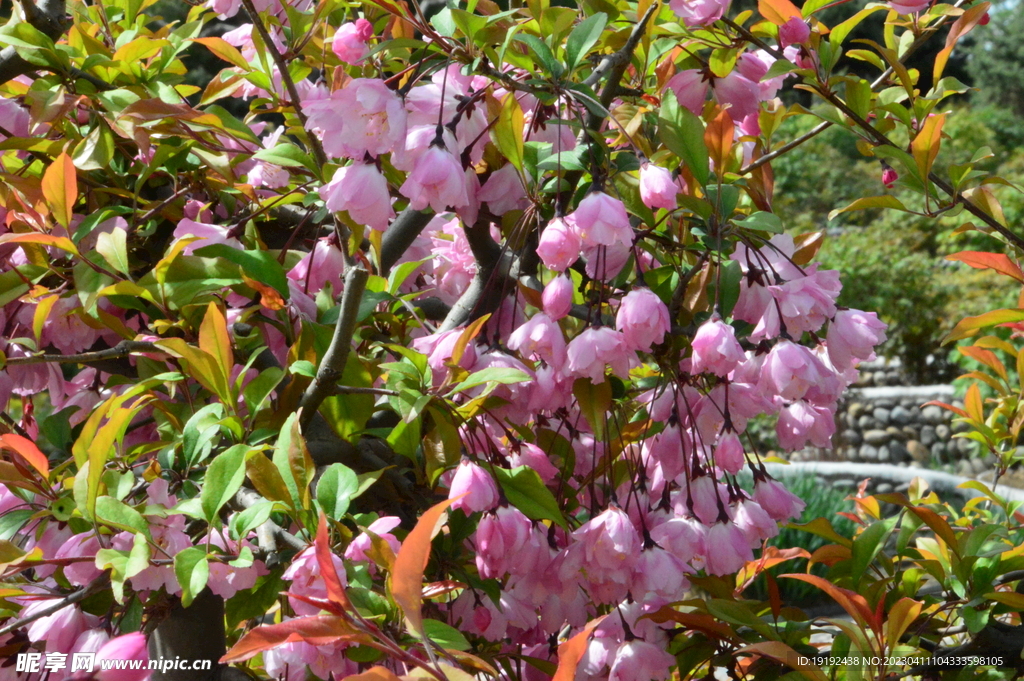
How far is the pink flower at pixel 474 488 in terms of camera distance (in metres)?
0.69

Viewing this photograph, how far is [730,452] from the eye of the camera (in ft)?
2.64

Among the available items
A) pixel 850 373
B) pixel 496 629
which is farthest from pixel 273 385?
pixel 850 373

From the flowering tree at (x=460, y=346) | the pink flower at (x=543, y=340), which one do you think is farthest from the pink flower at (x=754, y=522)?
the pink flower at (x=543, y=340)

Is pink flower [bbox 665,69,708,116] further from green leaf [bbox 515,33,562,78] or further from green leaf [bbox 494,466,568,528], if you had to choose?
green leaf [bbox 494,466,568,528]

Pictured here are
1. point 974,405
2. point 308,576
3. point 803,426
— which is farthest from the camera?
point 974,405

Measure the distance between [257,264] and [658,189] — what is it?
0.39 m

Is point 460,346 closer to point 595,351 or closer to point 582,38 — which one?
point 595,351

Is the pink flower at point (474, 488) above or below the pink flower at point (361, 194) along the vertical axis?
below

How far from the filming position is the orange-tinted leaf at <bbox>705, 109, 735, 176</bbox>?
0.74 m

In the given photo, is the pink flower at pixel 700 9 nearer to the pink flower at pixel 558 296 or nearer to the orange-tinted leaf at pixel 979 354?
the pink flower at pixel 558 296

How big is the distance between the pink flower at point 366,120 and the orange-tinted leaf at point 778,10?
1.38ft

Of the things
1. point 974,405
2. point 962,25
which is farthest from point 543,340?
point 974,405

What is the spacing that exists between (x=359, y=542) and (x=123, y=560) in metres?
0.17

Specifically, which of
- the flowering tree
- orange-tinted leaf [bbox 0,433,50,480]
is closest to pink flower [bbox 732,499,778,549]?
the flowering tree
